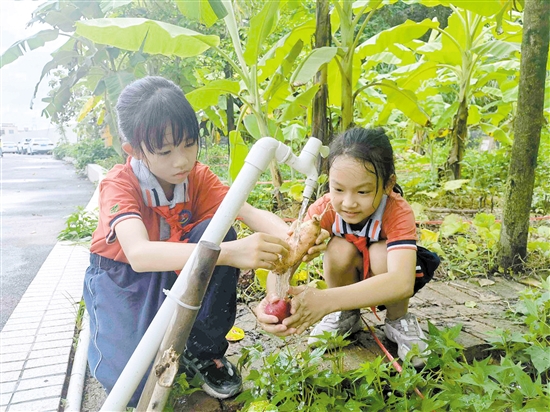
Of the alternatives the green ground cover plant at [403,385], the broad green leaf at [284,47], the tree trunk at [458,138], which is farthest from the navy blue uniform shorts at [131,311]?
the tree trunk at [458,138]

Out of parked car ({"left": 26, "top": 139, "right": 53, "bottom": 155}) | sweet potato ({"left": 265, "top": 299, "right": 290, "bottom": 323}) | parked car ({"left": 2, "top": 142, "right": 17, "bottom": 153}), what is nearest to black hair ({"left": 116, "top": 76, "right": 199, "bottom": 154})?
sweet potato ({"left": 265, "top": 299, "right": 290, "bottom": 323})

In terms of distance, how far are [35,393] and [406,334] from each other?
1.40 meters

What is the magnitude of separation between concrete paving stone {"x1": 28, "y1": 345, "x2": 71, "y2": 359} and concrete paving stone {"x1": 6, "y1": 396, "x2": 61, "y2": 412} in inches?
13.1

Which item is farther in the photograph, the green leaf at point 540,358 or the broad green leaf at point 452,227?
the broad green leaf at point 452,227

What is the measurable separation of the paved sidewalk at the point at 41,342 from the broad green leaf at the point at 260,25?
5.90 feet

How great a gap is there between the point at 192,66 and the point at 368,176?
5.44 meters

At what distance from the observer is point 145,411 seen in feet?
2.77

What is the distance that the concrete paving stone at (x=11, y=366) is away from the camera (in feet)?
5.86

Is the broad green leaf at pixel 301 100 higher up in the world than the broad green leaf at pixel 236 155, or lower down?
higher up

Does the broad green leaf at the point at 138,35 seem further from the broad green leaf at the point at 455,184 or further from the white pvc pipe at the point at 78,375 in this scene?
the broad green leaf at the point at 455,184

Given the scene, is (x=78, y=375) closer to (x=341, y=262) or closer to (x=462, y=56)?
(x=341, y=262)

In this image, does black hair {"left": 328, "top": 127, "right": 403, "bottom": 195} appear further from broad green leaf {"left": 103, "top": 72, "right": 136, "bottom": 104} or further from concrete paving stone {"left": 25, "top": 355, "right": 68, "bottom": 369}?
broad green leaf {"left": 103, "top": 72, "right": 136, "bottom": 104}

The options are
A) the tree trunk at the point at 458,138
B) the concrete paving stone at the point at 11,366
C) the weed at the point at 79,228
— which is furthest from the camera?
the tree trunk at the point at 458,138

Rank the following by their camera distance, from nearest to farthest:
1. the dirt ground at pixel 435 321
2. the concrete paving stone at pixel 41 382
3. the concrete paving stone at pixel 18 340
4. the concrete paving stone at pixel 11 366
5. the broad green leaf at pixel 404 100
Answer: the dirt ground at pixel 435 321 < the concrete paving stone at pixel 41 382 < the concrete paving stone at pixel 11 366 < the concrete paving stone at pixel 18 340 < the broad green leaf at pixel 404 100
